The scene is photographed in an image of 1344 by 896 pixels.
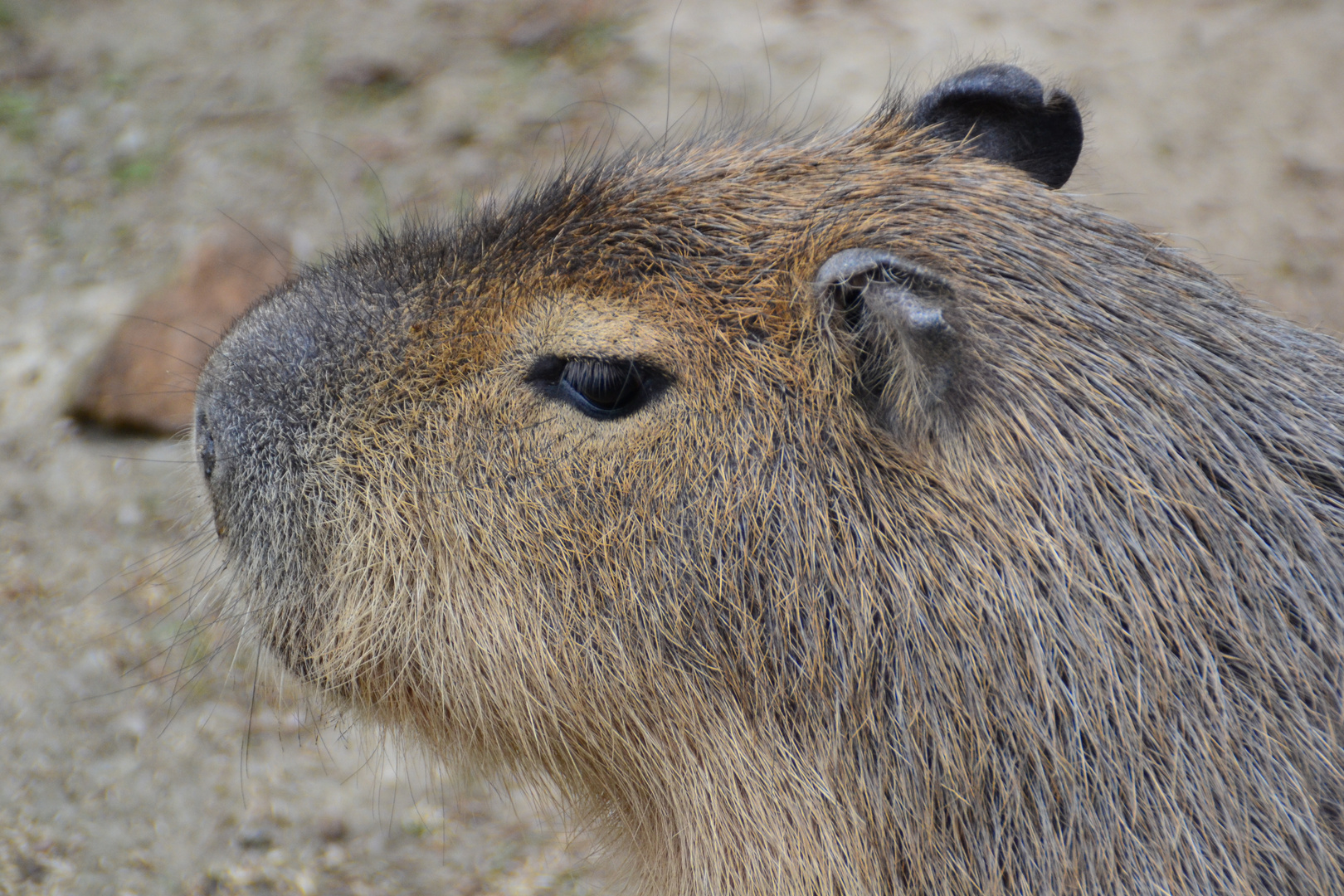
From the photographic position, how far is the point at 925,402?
2.20m

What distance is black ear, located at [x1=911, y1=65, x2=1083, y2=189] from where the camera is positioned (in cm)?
278

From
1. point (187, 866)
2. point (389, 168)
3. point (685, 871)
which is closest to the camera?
point (685, 871)

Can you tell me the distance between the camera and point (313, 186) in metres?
5.73

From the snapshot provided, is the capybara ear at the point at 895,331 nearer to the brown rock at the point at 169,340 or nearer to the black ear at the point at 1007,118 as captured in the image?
the black ear at the point at 1007,118

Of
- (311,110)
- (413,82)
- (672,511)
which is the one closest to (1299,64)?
(413,82)

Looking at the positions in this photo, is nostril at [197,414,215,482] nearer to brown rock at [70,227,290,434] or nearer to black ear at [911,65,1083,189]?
black ear at [911,65,1083,189]

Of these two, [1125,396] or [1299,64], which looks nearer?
[1125,396]

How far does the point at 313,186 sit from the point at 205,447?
347cm

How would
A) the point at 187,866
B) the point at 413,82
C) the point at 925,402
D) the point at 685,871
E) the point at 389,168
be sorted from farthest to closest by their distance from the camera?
the point at 413,82 → the point at 389,168 → the point at 187,866 → the point at 685,871 → the point at 925,402

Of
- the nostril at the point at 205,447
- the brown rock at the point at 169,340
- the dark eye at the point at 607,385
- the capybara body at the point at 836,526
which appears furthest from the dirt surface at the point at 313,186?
the dark eye at the point at 607,385

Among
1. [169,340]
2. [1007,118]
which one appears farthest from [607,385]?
[169,340]

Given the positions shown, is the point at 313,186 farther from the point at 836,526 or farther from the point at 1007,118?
the point at 836,526

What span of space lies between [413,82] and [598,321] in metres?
4.35

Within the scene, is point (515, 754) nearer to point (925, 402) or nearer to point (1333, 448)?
point (925, 402)
